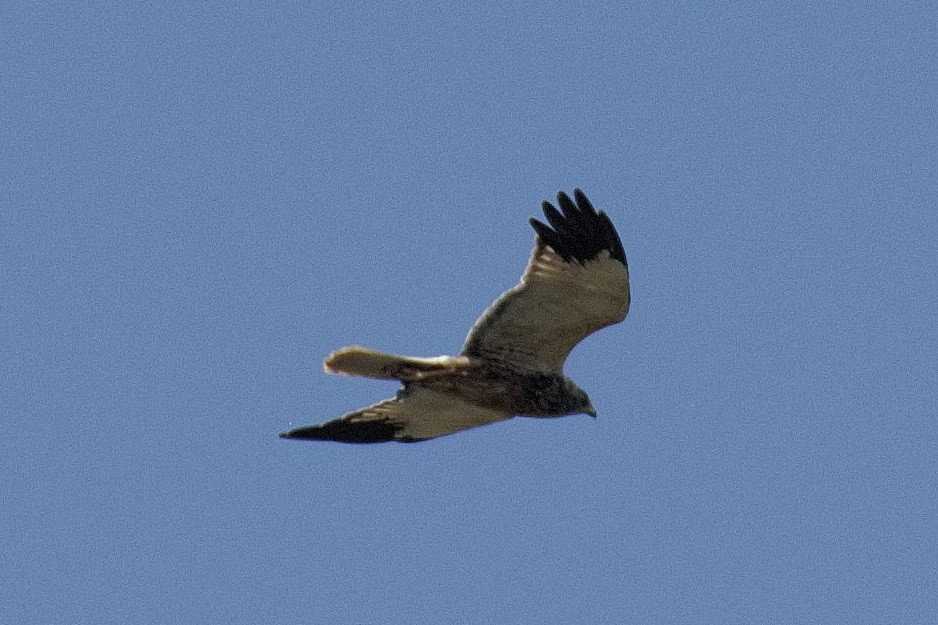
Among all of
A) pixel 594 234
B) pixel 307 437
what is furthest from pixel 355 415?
pixel 594 234

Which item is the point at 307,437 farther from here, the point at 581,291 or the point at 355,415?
the point at 581,291

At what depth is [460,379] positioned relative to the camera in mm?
16625

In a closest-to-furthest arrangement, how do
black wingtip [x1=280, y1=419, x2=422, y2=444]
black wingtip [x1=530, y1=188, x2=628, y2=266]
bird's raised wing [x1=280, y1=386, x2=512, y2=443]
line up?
black wingtip [x1=530, y1=188, x2=628, y2=266] < bird's raised wing [x1=280, y1=386, x2=512, y2=443] < black wingtip [x1=280, y1=419, x2=422, y2=444]

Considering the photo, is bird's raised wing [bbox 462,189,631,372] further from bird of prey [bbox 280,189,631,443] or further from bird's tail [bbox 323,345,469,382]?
bird's tail [bbox 323,345,469,382]

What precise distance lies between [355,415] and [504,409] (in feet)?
4.74

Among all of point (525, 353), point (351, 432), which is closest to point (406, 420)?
point (351, 432)

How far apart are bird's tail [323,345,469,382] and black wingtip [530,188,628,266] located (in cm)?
140

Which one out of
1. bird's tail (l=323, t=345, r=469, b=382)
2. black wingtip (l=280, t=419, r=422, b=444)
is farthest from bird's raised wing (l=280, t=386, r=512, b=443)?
bird's tail (l=323, t=345, r=469, b=382)

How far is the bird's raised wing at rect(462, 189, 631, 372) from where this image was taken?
1586cm

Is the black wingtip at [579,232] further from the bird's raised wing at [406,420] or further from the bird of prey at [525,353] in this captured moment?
the bird's raised wing at [406,420]

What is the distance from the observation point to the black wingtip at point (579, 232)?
15.8 metres

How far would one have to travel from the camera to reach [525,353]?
1661cm

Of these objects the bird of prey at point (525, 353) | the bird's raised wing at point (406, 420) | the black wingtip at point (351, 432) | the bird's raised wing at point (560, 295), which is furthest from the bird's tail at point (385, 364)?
the black wingtip at point (351, 432)

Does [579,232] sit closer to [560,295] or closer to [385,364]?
[560,295]
